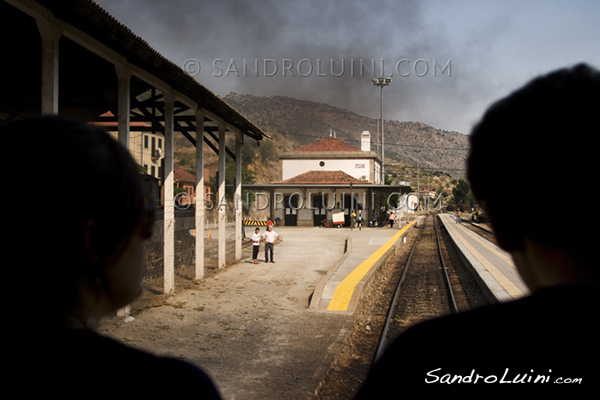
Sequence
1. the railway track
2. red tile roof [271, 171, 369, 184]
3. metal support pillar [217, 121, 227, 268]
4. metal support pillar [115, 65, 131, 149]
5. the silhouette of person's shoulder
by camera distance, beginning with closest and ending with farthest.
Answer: the silhouette of person's shoulder < metal support pillar [115, 65, 131, 149] < the railway track < metal support pillar [217, 121, 227, 268] < red tile roof [271, 171, 369, 184]

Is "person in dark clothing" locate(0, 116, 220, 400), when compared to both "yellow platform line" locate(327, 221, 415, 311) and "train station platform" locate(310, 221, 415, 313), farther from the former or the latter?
"yellow platform line" locate(327, 221, 415, 311)

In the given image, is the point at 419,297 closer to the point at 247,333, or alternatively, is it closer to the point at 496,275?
the point at 496,275

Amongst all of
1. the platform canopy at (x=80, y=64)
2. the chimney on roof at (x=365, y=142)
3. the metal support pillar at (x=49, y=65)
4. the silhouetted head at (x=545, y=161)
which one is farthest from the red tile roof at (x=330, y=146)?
the silhouetted head at (x=545, y=161)

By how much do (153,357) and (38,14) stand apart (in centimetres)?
662

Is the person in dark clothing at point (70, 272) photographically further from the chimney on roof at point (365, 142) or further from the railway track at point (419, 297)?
the chimney on roof at point (365, 142)

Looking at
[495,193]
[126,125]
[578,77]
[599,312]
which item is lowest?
[599,312]

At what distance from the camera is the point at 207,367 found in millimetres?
6195

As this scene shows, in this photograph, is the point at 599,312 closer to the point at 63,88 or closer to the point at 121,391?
the point at 121,391

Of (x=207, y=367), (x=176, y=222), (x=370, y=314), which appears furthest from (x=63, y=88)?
(x=370, y=314)

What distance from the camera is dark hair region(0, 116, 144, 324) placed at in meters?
0.87

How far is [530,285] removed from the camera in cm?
97

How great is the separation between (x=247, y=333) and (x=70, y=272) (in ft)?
24.1

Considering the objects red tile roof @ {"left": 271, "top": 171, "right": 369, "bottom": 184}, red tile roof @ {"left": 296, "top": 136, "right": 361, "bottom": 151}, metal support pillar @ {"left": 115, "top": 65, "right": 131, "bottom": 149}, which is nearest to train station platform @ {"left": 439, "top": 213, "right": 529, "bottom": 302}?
metal support pillar @ {"left": 115, "top": 65, "right": 131, "bottom": 149}

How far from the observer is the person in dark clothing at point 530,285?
81 centimetres
